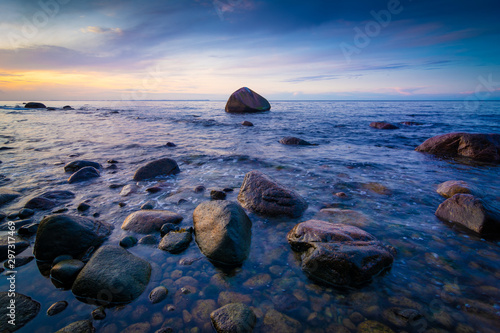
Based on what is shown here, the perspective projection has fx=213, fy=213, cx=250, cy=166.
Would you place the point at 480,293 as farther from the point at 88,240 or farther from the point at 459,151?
the point at 459,151

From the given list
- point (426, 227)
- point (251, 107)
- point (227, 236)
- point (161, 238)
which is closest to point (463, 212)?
point (426, 227)

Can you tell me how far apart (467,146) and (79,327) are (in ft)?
41.6

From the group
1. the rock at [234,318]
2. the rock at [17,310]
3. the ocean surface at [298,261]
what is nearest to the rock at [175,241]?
the ocean surface at [298,261]

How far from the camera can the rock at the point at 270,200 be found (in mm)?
4293

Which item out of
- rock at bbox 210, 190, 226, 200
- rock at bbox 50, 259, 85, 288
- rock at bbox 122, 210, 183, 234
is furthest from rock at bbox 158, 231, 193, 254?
rock at bbox 210, 190, 226, 200

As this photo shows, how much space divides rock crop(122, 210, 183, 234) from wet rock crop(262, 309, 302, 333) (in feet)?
7.84

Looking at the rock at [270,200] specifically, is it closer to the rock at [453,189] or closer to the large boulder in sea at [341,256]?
the large boulder in sea at [341,256]

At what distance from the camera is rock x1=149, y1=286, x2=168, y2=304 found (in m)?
2.41

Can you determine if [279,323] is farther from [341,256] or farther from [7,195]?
[7,195]

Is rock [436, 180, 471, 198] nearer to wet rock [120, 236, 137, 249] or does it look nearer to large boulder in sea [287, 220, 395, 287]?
large boulder in sea [287, 220, 395, 287]

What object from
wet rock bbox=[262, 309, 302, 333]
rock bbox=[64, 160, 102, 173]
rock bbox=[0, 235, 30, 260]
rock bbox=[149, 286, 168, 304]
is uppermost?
rock bbox=[64, 160, 102, 173]

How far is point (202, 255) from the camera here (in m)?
3.15

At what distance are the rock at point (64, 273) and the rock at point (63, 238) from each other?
35cm

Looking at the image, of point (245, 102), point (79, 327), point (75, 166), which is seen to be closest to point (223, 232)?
point (79, 327)
